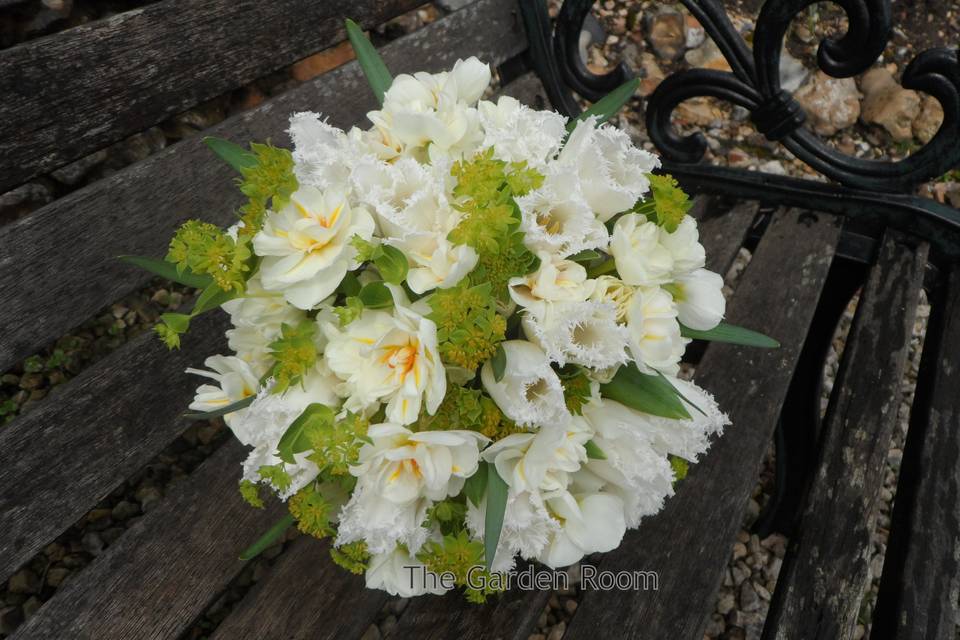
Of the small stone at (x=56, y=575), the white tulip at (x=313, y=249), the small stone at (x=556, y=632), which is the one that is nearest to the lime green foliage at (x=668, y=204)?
the white tulip at (x=313, y=249)

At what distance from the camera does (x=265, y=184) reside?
894 mm

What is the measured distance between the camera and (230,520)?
1.31 metres

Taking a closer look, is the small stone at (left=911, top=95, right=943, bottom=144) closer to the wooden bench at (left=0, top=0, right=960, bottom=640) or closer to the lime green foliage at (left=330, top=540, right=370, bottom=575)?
the wooden bench at (left=0, top=0, right=960, bottom=640)

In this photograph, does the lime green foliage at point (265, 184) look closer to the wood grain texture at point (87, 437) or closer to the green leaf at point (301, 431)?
the green leaf at point (301, 431)

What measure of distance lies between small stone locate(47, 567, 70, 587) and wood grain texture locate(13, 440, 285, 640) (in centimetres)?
86

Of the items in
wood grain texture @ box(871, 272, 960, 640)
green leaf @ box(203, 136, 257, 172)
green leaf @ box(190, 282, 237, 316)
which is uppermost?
green leaf @ box(203, 136, 257, 172)

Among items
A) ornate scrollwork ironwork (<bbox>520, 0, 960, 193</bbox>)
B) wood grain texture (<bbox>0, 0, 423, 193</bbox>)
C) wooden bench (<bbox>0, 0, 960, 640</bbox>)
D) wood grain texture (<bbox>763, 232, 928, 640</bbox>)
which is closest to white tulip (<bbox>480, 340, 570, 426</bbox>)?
wooden bench (<bbox>0, 0, 960, 640</bbox>)

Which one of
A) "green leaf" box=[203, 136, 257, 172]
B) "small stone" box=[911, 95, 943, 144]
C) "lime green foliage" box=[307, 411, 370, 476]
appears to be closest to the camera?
"lime green foliage" box=[307, 411, 370, 476]

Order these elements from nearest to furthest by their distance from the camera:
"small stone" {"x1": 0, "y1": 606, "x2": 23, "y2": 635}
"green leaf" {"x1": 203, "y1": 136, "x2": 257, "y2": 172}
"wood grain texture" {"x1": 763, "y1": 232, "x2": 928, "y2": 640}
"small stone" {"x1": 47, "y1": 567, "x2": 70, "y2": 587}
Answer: "green leaf" {"x1": 203, "y1": 136, "x2": 257, "y2": 172}, "wood grain texture" {"x1": 763, "y1": 232, "x2": 928, "y2": 640}, "small stone" {"x1": 0, "y1": 606, "x2": 23, "y2": 635}, "small stone" {"x1": 47, "y1": 567, "x2": 70, "y2": 587}

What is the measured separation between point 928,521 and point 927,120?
10.2ft

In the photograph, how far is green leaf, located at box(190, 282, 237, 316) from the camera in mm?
917

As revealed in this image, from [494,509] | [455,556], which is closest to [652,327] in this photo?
[494,509]

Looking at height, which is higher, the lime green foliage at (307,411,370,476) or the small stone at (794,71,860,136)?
the lime green foliage at (307,411,370,476)

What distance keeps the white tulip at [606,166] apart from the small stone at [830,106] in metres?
3.15
